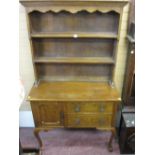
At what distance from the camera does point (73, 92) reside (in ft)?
5.60

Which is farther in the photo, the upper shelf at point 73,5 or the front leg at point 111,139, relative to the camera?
the front leg at point 111,139

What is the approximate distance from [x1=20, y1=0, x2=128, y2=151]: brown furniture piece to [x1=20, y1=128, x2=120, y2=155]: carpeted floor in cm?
17

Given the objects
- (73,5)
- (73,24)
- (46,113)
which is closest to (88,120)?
(46,113)

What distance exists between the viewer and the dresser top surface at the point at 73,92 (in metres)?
1.60

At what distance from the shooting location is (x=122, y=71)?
1988 mm

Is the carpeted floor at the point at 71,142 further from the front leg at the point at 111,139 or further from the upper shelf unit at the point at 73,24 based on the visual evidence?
the upper shelf unit at the point at 73,24

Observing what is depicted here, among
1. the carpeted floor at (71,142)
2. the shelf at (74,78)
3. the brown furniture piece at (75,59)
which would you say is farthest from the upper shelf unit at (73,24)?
the carpeted floor at (71,142)

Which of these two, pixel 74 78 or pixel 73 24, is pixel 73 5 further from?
pixel 74 78

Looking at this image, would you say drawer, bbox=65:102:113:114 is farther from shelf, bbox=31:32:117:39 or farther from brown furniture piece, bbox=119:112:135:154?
shelf, bbox=31:32:117:39

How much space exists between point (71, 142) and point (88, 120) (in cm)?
56

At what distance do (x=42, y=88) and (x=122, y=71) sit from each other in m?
0.95

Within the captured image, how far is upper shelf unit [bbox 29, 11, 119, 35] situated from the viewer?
1.65m
